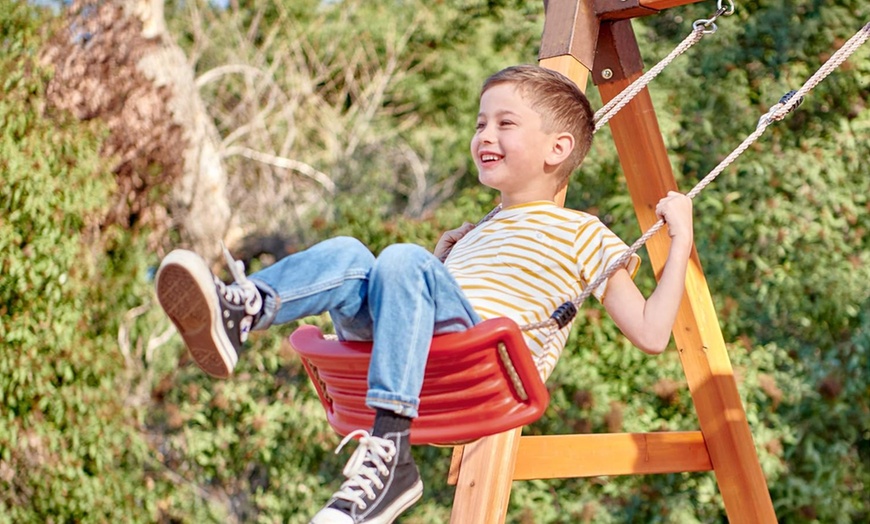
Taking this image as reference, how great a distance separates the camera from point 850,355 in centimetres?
488

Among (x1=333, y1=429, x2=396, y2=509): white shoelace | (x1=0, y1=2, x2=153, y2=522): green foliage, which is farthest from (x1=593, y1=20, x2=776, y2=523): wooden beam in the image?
(x1=0, y1=2, x2=153, y2=522): green foliage

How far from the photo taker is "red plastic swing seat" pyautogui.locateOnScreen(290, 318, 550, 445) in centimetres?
197

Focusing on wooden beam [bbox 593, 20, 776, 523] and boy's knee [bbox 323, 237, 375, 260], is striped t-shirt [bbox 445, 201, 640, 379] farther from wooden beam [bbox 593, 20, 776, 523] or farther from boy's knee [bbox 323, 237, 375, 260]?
wooden beam [bbox 593, 20, 776, 523]

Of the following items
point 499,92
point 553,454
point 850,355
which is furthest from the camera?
point 850,355

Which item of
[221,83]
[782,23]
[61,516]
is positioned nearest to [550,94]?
[782,23]

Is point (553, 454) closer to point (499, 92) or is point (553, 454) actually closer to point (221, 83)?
point (499, 92)

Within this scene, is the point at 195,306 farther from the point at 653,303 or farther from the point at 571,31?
the point at 571,31

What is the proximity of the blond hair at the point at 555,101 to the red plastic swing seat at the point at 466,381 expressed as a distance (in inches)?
22.3

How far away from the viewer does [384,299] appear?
1959mm

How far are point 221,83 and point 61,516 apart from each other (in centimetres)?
552

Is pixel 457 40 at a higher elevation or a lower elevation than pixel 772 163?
lower

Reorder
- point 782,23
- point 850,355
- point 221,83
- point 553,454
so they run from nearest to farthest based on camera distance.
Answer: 1. point 553,454
2. point 850,355
3. point 782,23
4. point 221,83

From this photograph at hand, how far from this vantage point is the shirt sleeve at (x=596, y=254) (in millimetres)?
2189

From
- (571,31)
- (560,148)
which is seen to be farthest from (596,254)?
(571,31)
